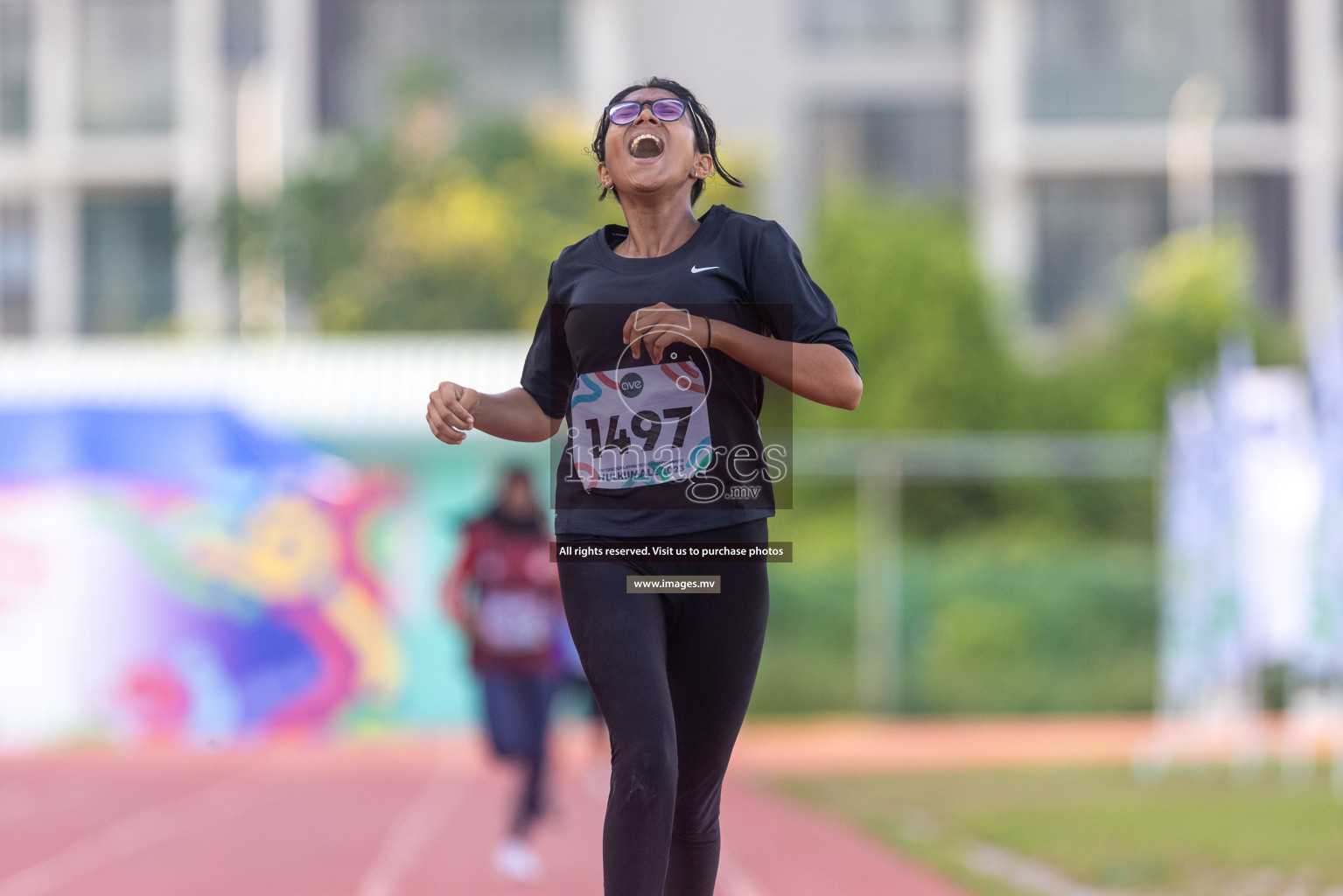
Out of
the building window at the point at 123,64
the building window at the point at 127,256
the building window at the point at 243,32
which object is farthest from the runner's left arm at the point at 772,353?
the building window at the point at 243,32

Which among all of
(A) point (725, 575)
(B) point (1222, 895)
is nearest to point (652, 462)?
(A) point (725, 575)

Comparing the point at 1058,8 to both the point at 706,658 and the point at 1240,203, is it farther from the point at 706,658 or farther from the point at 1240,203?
the point at 706,658

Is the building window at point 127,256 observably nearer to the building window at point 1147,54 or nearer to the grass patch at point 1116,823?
the building window at point 1147,54

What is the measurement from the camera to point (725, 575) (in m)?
3.48

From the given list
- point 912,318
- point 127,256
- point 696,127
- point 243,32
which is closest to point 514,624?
point 696,127

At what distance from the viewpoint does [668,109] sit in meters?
3.61

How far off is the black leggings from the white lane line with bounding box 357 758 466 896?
4.83m

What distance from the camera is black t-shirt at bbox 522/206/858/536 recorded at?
3.47 meters

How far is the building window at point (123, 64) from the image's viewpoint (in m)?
36.2

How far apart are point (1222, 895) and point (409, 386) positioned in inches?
567

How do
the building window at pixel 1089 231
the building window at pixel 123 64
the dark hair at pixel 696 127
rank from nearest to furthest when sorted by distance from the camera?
the dark hair at pixel 696 127 < the building window at pixel 1089 231 < the building window at pixel 123 64

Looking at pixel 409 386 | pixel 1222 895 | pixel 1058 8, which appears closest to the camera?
pixel 1222 895

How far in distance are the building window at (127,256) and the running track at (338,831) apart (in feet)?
67.2

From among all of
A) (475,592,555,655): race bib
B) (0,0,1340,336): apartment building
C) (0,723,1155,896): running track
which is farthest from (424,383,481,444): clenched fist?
(0,0,1340,336): apartment building
